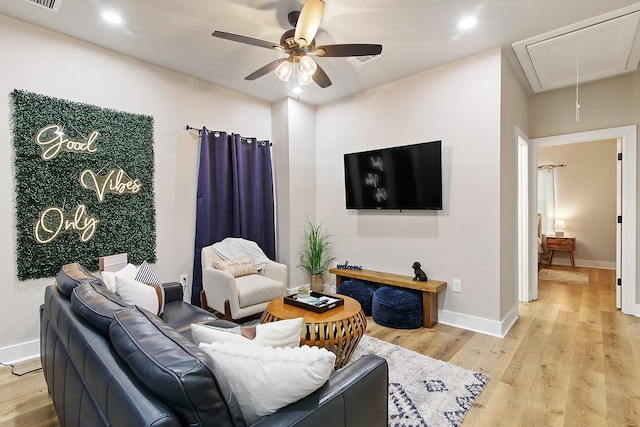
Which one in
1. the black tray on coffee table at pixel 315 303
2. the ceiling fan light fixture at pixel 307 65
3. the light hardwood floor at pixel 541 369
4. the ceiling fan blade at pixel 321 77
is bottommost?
the light hardwood floor at pixel 541 369

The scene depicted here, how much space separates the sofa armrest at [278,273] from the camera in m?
3.66

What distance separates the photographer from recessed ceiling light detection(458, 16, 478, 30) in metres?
2.64

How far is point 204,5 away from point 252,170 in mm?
2092

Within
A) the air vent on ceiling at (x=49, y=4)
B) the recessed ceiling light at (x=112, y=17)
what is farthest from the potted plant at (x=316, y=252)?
the air vent on ceiling at (x=49, y=4)

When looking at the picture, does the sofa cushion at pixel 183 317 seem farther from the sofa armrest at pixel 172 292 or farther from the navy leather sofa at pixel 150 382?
the navy leather sofa at pixel 150 382

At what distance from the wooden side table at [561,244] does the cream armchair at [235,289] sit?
5.99m

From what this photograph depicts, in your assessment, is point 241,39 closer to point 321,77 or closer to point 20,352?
point 321,77

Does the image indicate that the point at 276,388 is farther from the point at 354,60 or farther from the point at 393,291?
the point at 354,60

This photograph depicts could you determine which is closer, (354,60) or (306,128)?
(354,60)

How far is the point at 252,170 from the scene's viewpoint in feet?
14.0

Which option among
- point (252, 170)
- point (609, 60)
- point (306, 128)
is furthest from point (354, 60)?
point (609, 60)

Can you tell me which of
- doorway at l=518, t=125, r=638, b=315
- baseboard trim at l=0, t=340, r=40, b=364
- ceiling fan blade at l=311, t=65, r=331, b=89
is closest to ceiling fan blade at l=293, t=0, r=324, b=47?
ceiling fan blade at l=311, t=65, r=331, b=89

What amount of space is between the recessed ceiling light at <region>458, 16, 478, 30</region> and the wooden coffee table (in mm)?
2549

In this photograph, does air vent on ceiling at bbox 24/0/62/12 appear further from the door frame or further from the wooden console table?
the door frame
